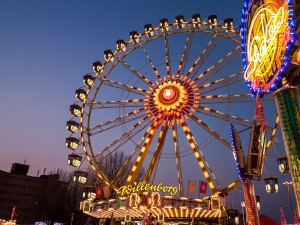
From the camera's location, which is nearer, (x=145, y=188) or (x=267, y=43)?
(x=267, y=43)

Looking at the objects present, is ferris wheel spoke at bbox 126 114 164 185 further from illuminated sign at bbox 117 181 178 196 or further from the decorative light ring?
the decorative light ring

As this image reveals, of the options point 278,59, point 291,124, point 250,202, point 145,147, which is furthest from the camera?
point 145,147

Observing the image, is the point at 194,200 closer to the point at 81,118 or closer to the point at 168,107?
the point at 168,107

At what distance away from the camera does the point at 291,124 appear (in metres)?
9.06

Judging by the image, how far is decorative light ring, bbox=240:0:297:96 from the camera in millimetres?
9648

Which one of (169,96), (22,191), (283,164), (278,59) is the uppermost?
(169,96)

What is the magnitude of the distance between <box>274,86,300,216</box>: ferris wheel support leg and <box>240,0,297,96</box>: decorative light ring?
0.72m

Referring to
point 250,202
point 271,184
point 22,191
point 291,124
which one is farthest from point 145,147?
point 22,191


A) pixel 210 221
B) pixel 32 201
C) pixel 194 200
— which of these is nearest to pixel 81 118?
pixel 194 200

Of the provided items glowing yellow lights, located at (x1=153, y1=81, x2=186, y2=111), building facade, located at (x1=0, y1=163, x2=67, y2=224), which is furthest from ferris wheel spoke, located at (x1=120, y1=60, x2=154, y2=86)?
building facade, located at (x1=0, y1=163, x2=67, y2=224)

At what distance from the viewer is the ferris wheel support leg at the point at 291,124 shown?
338 inches

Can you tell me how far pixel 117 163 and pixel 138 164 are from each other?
17.9 metres

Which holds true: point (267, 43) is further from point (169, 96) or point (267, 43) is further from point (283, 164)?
point (169, 96)

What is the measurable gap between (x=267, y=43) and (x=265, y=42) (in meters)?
0.13
